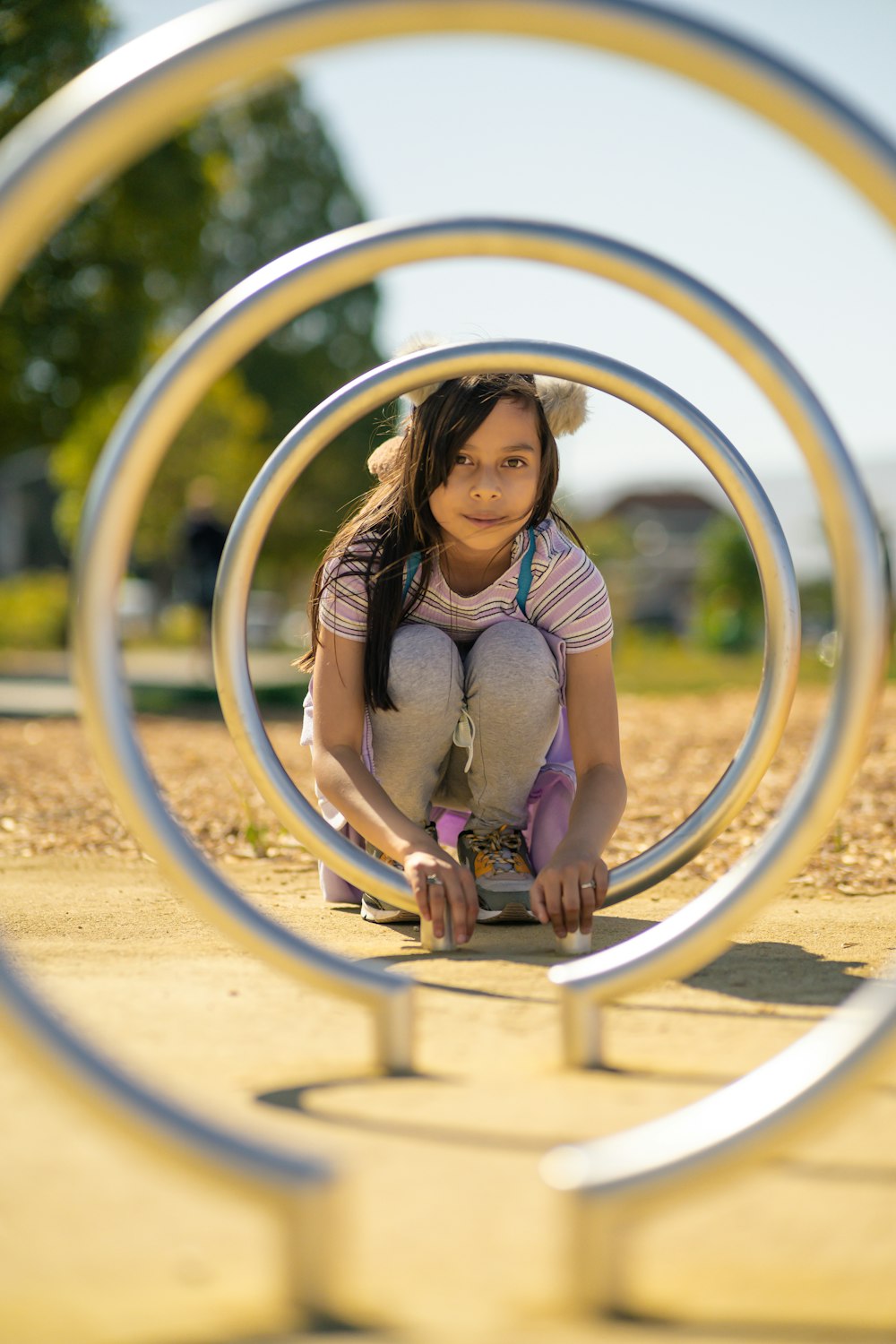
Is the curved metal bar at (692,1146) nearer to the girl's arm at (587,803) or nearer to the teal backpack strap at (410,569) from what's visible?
the girl's arm at (587,803)

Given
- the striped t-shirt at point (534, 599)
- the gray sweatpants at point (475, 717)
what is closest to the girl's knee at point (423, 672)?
the gray sweatpants at point (475, 717)

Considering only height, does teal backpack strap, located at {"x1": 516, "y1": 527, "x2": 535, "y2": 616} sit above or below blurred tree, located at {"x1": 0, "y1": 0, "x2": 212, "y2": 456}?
below

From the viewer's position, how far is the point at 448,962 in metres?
2.67

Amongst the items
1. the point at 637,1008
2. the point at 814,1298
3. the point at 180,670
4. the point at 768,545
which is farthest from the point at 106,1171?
the point at 180,670

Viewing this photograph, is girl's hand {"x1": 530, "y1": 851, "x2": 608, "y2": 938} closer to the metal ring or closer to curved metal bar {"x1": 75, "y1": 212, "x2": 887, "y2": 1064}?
the metal ring

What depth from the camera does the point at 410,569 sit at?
321 centimetres

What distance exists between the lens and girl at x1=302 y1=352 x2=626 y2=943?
3.04 metres

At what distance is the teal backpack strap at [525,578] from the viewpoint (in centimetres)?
325

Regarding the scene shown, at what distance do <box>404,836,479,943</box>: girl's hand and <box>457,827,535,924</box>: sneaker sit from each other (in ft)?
1.83

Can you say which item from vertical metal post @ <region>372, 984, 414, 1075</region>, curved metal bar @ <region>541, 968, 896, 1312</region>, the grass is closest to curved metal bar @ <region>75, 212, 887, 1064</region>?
vertical metal post @ <region>372, 984, 414, 1075</region>

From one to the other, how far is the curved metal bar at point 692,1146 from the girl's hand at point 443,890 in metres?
1.03

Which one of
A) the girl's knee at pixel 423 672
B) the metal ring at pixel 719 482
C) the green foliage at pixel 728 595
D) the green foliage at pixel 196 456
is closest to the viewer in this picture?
the metal ring at pixel 719 482

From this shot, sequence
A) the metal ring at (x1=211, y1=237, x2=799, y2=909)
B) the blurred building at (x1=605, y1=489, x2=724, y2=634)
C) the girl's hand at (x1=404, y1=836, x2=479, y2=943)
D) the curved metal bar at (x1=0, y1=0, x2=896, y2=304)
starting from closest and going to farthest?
the curved metal bar at (x1=0, y1=0, x2=896, y2=304) → the girl's hand at (x1=404, y1=836, x2=479, y2=943) → the metal ring at (x1=211, y1=237, x2=799, y2=909) → the blurred building at (x1=605, y1=489, x2=724, y2=634)

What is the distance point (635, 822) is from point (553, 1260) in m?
3.12
